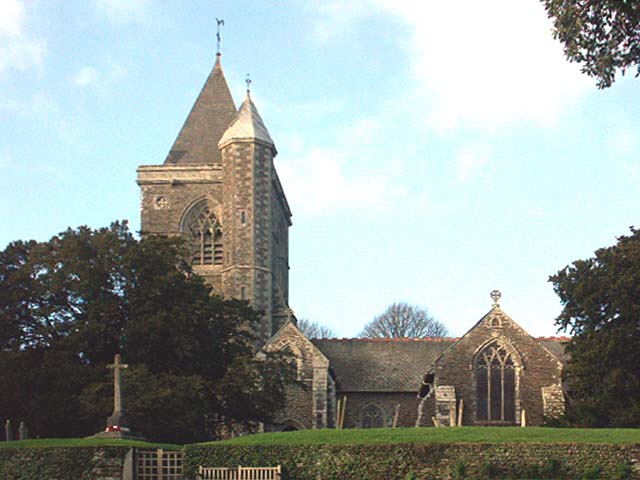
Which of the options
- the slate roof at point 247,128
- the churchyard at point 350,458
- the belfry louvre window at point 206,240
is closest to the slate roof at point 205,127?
the slate roof at point 247,128

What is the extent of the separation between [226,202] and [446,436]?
97.6 ft

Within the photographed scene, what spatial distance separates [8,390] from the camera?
115 ft

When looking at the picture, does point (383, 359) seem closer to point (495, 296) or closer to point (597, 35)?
point (495, 296)

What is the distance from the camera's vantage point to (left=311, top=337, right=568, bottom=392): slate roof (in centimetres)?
4956

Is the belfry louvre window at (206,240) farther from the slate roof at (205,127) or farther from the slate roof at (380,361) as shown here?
the slate roof at (380,361)

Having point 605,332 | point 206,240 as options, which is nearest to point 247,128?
→ point 206,240

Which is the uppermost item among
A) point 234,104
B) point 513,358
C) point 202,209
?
point 234,104

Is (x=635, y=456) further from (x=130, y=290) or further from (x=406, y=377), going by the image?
(x=406, y=377)

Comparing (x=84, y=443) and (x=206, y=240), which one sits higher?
(x=206, y=240)

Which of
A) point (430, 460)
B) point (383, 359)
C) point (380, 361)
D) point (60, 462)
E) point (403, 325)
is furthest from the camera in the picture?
point (403, 325)

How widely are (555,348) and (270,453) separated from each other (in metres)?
26.9

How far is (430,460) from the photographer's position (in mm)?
26266

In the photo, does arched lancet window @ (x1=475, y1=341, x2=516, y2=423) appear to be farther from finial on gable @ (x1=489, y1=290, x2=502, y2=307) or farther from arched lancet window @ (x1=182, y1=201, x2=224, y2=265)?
arched lancet window @ (x1=182, y1=201, x2=224, y2=265)

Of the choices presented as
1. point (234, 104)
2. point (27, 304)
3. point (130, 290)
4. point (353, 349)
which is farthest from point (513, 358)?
point (234, 104)
